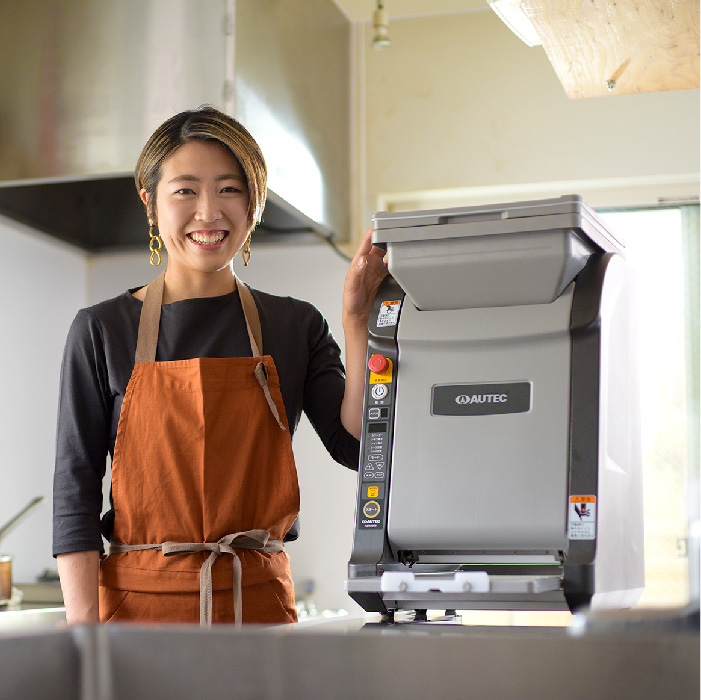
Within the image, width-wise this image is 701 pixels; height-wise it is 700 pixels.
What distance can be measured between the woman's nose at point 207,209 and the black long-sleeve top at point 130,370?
12 cm

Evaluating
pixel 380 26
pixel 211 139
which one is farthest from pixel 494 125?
pixel 211 139

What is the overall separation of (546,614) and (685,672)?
25.7 inches

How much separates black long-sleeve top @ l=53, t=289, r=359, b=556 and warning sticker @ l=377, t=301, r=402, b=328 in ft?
0.87

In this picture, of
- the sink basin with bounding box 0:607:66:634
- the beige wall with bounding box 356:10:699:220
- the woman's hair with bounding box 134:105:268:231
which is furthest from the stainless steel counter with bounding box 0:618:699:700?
the beige wall with bounding box 356:10:699:220

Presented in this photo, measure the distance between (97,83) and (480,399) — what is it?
4.97 ft

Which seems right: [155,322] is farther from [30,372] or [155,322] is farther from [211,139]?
[30,372]

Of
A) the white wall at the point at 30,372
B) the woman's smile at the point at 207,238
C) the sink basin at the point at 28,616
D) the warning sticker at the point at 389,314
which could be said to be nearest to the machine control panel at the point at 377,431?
the warning sticker at the point at 389,314

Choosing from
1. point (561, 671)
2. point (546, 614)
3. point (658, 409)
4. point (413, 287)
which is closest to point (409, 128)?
point (658, 409)

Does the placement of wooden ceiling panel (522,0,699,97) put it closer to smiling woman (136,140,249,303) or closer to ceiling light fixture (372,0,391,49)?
smiling woman (136,140,249,303)

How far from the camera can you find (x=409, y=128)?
279cm

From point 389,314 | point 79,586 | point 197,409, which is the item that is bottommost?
point 79,586

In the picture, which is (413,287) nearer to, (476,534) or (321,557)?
(476,534)

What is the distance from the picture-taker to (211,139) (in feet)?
4.55

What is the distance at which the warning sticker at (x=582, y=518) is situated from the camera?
96 centimetres
